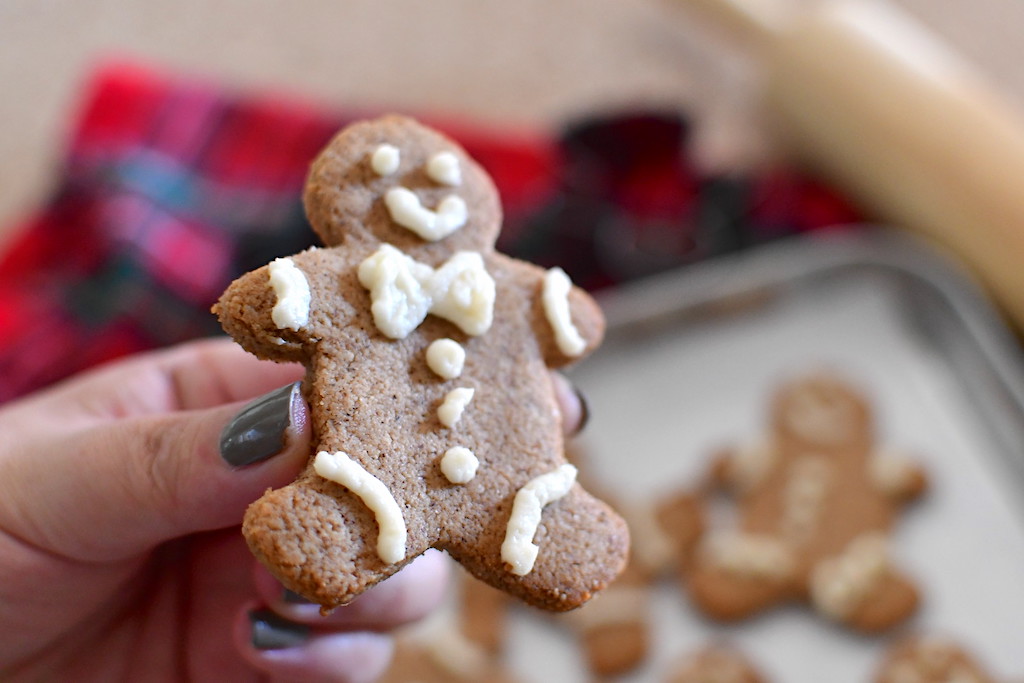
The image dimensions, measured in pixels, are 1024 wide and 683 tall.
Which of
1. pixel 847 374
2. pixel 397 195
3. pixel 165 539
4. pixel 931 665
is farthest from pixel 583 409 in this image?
pixel 847 374

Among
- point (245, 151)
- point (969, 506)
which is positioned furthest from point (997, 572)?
point (245, 151)

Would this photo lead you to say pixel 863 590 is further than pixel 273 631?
Yes

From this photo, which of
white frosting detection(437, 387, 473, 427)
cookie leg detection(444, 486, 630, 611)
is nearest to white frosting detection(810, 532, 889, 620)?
cookie leg detection(444, 486, 630, 611)

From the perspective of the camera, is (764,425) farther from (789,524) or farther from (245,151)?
(245,151)

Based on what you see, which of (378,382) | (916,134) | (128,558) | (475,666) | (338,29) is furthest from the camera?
(338,29)

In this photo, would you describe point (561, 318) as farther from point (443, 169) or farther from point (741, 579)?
point (741, 579)
